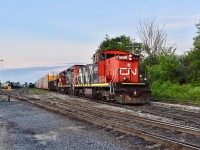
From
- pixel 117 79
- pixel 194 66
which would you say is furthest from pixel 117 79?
pixel 194 66

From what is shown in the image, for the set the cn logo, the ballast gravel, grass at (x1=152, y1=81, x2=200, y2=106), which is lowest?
the ballast gravel

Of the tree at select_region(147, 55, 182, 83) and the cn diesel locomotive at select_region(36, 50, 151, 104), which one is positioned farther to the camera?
the tree at select_region(147, 55, 182, 83)

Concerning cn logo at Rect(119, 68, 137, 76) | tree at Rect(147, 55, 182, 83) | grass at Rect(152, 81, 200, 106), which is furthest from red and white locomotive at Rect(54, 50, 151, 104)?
tree at Rect(147, 55, 182, 83)

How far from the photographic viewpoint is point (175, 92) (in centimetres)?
2342

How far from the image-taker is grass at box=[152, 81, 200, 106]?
66.0 feet

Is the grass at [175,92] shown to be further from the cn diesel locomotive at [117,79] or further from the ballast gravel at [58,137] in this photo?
the ballast gravel at [58,137]

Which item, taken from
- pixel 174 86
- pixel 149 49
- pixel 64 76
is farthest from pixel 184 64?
pixel 149 49

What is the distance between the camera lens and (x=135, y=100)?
16906 millimetres

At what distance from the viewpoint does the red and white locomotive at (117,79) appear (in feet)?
55.1

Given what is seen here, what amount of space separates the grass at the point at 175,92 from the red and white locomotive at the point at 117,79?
3412 mm

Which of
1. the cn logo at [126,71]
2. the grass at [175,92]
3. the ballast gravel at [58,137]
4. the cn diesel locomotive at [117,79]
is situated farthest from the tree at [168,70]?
the ballast gravel at [58,137]

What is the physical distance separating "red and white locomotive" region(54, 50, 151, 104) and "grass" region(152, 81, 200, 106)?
3412 mm

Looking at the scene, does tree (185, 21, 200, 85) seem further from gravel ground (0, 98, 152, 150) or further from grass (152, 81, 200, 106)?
gravel ground (0, 98, 152, 150)

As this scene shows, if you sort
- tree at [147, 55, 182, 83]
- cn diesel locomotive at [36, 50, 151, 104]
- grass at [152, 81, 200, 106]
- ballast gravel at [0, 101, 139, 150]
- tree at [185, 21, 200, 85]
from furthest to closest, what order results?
1. tree at [147, 55, 182, 83]
2. tree at [185, 21, 200, 85]
3. grass at [152, 81, 200, 106]
4. cn diesel locomotive at [36, 50, 151, 104]
5. ballast gravel at [0, 101, 139, 150]
